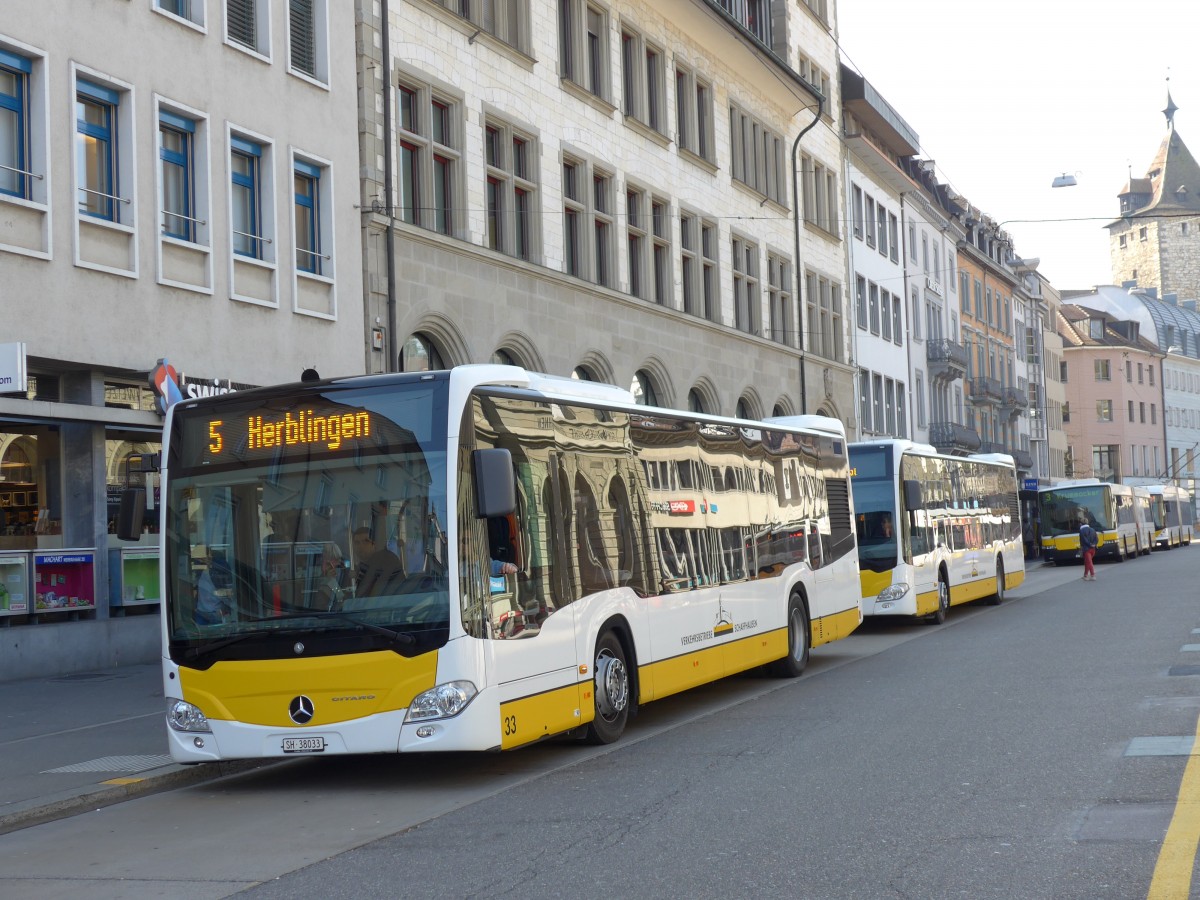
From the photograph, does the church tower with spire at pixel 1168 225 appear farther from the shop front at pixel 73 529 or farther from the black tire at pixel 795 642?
the shop front at pixel 73 529

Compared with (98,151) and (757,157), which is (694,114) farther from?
(98,151)

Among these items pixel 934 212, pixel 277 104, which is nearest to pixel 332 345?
pixel 277 104

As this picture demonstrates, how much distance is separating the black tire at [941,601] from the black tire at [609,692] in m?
14.5

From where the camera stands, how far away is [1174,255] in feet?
471

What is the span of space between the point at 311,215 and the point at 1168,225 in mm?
131024

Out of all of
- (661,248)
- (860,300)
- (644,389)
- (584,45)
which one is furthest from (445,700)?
(860,300)

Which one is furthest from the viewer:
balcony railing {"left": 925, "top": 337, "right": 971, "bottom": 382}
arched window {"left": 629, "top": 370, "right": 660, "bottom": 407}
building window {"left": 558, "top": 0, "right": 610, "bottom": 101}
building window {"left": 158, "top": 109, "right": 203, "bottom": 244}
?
balcony railing {"left": 925, "top": 337, "right": 971, "bottom": 382}

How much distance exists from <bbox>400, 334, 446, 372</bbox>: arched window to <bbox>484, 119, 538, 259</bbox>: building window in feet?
8.02

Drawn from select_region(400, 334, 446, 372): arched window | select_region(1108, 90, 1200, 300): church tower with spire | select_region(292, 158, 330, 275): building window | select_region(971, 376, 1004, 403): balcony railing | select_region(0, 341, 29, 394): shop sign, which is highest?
select_region(1108, 90, 1200, 300): church tower with spire

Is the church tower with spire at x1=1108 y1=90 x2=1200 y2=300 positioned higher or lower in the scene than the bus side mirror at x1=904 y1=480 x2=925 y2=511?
higher

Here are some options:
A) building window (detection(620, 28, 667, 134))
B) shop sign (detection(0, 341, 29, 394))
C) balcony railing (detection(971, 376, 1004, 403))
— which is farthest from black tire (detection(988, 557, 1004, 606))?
balcony railing (detection(971, 376, 1004, 403))

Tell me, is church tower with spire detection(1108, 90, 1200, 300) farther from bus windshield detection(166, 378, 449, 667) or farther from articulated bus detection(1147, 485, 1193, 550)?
bus windshield detection(166, 378, 449, 667)

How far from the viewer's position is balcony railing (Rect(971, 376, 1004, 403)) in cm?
7388

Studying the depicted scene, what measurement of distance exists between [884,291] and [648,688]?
45.2 metres
